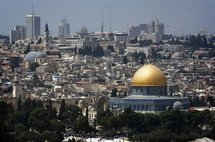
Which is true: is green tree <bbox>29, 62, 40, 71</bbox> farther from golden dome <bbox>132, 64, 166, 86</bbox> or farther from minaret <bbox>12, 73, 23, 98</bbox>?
golden dome <bbox>132, 64, 166, 86</bbox>

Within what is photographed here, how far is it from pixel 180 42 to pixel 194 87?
66342 millimetres

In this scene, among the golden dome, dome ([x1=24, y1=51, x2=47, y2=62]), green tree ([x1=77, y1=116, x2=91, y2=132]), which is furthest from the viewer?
dome ([x1=24, y1=51, x2=47, y2=62])

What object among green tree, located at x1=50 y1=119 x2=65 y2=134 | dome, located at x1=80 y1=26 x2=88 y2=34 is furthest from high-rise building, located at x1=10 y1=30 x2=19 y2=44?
green tree, located at x1=50 y1=119 x2=65 y2=134

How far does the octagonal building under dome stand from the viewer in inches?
3110

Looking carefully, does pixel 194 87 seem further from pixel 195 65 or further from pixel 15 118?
pixel 15 118

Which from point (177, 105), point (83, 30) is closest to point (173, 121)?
point (177, 105)

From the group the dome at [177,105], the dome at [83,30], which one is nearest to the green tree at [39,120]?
the dome at [177,105]

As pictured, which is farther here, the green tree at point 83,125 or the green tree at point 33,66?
the green tree at point 33,66

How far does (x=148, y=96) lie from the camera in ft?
262

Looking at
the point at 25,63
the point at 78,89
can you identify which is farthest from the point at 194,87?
the point at 25,63

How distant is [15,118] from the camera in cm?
6638

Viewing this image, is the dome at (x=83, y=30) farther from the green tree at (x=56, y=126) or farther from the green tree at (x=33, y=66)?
A: the green tree at (x=56, y=126)

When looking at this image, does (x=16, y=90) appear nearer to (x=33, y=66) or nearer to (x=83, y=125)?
(x=83, y=125)

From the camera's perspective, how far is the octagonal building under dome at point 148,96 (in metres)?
79.0
